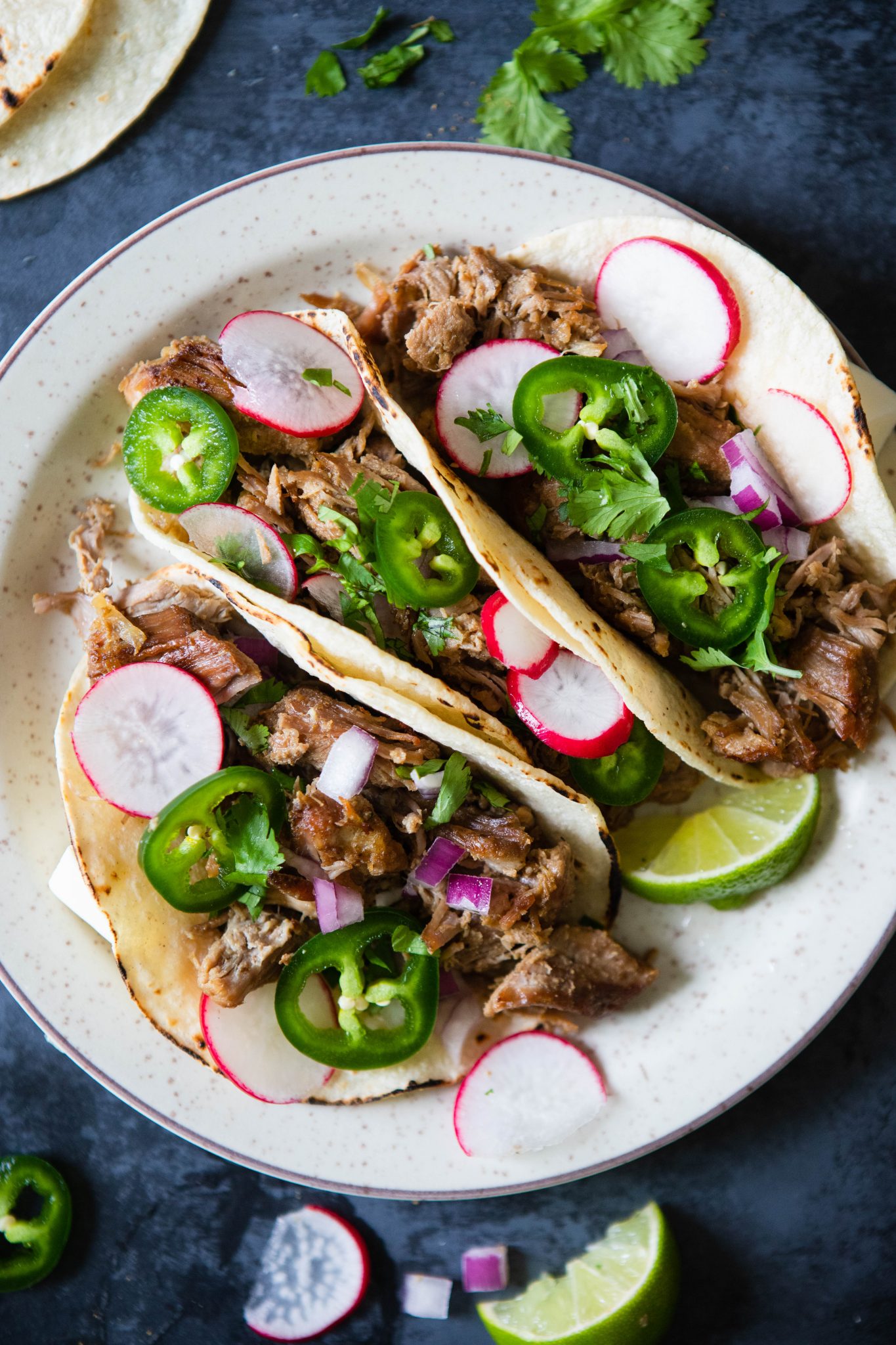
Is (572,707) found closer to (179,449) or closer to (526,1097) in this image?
(526,1097)

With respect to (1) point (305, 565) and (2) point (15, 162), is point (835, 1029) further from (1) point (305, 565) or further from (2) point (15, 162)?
(2) point (15, 162)

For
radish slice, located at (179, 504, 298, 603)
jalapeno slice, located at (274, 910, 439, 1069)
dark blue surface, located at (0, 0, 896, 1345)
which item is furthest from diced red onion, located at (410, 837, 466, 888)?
dark blue surface, located at (0, 0, 896, 1345)

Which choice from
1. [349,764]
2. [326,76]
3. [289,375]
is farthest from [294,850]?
[326,76]

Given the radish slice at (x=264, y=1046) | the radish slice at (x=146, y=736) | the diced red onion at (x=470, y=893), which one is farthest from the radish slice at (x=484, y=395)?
the radish slice at (x=264, y=1046)

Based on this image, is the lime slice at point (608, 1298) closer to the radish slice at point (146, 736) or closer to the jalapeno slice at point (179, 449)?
the radish slice at point (146, 736)

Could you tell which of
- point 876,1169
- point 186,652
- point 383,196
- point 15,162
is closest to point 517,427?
point 383,196

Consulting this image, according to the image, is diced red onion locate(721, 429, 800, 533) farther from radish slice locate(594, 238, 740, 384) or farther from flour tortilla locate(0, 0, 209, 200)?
flour tortilla locate(0, 0, 209, 200)
